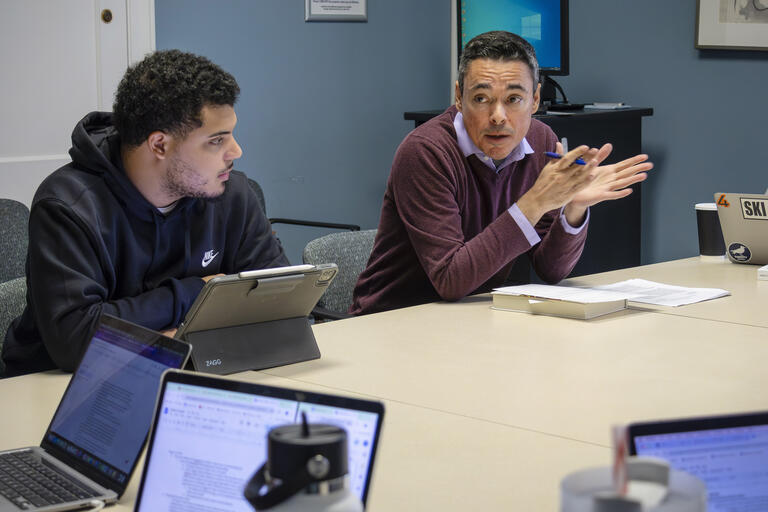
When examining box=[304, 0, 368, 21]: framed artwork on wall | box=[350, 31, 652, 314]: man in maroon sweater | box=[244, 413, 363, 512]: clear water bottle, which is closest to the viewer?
box=[244, 413, 363, 512]: clear water bottle

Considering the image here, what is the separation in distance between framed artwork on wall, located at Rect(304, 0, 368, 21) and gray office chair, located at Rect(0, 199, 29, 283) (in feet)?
5.93

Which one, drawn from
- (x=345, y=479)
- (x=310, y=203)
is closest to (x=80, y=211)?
(x=345, y=479)

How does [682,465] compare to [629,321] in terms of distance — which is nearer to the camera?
[682,465]

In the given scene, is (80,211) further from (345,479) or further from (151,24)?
(151,24)

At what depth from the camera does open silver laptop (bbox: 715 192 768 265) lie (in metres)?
2.54

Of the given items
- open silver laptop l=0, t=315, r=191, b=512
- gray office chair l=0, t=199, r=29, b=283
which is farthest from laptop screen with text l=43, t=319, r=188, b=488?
gray office chair l=0, t=199, r=29, b=283

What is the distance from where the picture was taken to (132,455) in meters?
1.09

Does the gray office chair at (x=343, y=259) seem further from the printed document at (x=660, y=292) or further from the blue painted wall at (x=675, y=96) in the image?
the blue painted wall at (x=675, y=96)

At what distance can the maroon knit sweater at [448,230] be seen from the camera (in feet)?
7.13

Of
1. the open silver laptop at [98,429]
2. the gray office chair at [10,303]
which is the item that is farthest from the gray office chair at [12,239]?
the open silver laptop at [98,429]

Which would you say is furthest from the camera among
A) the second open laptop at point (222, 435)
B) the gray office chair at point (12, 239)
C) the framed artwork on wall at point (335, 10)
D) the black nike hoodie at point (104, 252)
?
the framed artwork on wall at point (335, 10)

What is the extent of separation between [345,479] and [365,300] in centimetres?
A: 186

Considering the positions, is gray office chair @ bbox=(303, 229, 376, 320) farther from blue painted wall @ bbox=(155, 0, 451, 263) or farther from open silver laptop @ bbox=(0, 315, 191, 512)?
blue painted wall @ bbox=(155, 0, 451, 263)

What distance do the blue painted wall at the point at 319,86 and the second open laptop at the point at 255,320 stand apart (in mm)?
2450
